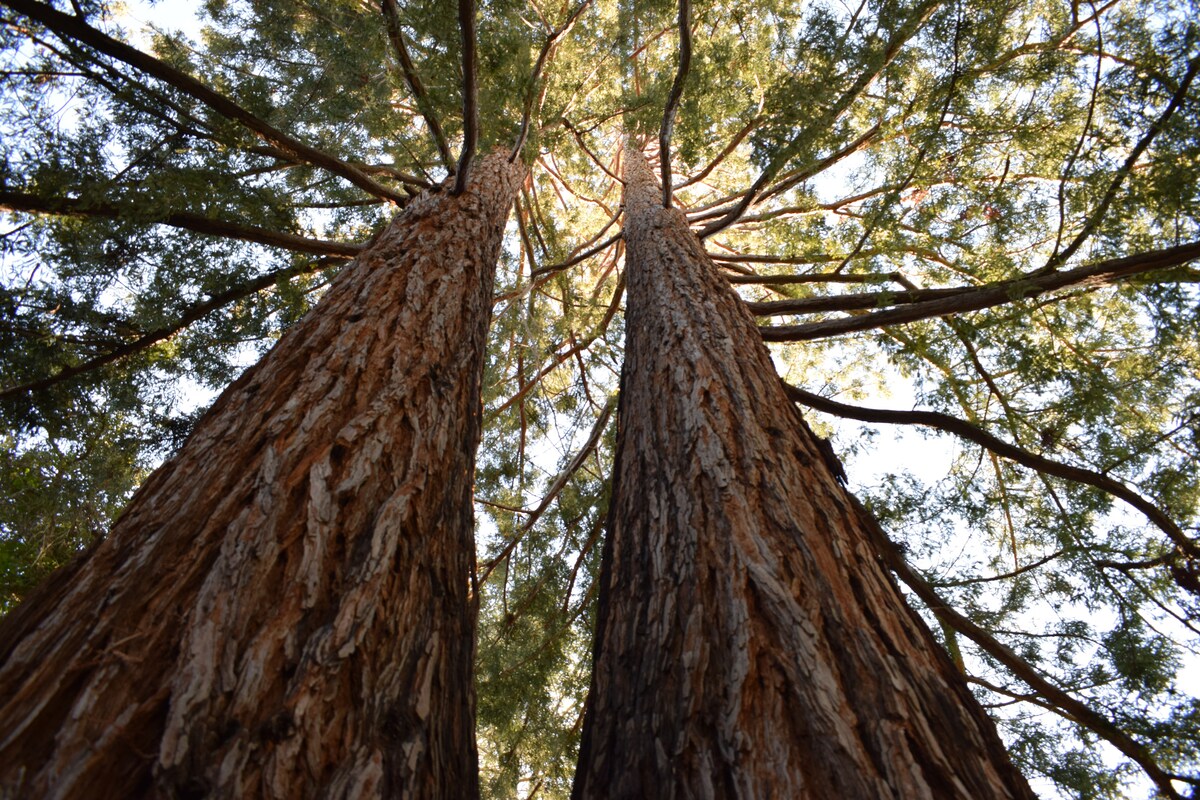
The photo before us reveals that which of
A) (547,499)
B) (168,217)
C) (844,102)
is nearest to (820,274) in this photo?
(844,102)

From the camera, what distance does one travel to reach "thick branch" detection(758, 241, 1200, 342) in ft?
9.36

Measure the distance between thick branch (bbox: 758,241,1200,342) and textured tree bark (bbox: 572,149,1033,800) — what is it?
1.35 m

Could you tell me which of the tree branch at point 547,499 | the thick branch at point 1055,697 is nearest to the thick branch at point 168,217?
the tree branch at point 547,499

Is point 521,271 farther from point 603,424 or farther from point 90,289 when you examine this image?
point 90,289

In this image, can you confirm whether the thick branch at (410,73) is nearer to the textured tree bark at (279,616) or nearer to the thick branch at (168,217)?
the thick branch at (168,217)

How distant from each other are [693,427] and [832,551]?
64 centimetres

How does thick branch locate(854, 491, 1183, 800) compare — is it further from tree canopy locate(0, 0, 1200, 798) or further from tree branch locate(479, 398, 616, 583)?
tree branch locate(479, 398, 616, 583)

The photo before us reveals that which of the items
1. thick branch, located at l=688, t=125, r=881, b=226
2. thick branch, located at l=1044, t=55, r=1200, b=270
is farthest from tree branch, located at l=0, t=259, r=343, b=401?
thick branch, located at l=1044, t=55, r=1200, b=270

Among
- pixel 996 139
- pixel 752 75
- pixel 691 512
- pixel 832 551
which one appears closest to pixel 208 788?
pixel 691 512

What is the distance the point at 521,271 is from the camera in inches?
300

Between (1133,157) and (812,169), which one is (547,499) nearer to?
(812,169)

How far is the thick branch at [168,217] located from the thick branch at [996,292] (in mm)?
2714

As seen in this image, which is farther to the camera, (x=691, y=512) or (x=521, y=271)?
(x=521, y=271)

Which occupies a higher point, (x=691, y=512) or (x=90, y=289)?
(x=90, y=289)
